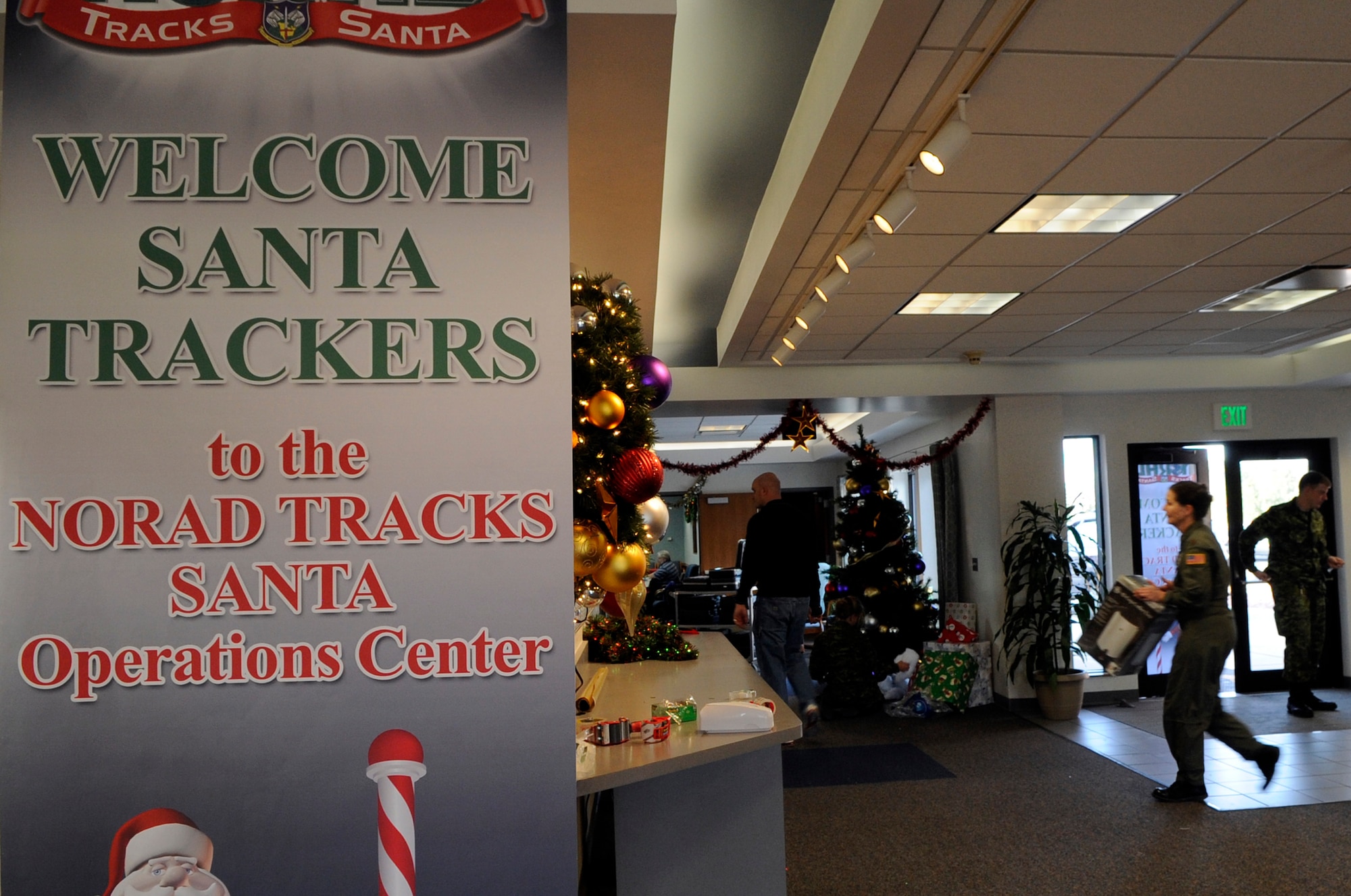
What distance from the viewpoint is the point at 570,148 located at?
2.77 m

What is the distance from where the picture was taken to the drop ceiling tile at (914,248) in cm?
417

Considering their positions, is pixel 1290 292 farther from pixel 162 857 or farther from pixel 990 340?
pixel 162 857

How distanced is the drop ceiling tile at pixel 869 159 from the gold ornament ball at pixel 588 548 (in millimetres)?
1654

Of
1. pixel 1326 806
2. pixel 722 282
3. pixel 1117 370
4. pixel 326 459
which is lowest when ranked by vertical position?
pixel 1326 806

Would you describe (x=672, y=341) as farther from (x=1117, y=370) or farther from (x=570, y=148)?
(x=570, y=148)

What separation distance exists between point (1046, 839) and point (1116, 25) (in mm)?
3375

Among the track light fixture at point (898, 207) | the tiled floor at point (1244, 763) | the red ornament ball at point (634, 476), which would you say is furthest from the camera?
the tiled floor at point (1244, 763)

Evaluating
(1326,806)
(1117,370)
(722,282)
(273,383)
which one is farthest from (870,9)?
(1117,370)

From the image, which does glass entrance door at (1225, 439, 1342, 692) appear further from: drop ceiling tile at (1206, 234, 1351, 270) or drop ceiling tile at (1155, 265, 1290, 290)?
drop ceiling tile at (1206, 234, 1351, 270)

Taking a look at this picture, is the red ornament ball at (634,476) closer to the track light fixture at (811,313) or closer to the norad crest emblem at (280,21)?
the norad crest emblem at (280,21)

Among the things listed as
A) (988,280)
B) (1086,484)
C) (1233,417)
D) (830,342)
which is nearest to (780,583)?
(830,342)

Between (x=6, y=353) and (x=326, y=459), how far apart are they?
61 cm

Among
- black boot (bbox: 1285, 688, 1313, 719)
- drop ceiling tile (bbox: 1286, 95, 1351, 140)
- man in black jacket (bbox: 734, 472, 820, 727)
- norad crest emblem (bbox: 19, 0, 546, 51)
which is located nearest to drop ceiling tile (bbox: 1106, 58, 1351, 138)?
drop ceiling tile (bbox: 1286, 95, 1351, 140)

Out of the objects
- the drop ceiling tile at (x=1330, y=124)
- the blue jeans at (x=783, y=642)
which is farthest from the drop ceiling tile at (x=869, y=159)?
the blue jeans at (x=783, y=642)
